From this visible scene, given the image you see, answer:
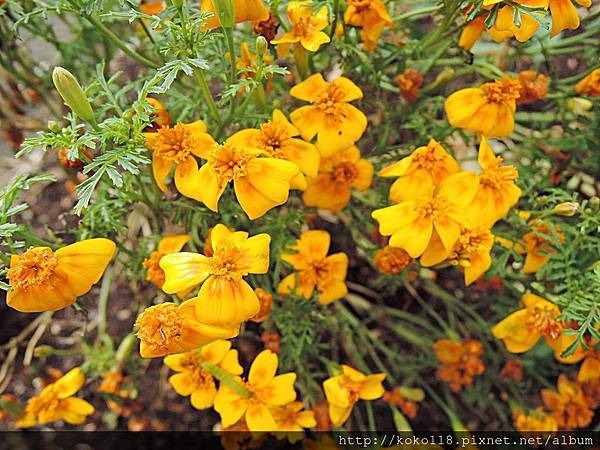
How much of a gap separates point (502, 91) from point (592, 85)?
0.18 m

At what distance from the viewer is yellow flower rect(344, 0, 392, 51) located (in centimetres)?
94

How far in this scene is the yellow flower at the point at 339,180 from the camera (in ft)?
3.31

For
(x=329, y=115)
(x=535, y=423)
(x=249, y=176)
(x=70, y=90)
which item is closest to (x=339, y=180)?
(x=329, y=115)

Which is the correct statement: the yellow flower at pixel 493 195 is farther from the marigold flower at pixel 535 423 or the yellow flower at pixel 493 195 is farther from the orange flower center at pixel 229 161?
the marigold flower at pixel 535 423

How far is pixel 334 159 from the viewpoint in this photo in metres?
1.00

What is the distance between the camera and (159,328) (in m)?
0.77

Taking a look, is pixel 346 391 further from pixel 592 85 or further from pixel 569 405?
pixel 592 85

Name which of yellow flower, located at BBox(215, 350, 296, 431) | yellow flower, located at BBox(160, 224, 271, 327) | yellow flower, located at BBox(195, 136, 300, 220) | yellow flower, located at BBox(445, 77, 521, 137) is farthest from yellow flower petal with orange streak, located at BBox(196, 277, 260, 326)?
yellow flower, located at BBox(445, 77, 521, 137)

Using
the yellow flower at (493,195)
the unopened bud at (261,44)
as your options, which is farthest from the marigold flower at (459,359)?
the unopened bud at (261,44)

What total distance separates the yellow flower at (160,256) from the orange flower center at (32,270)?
0.64 ft

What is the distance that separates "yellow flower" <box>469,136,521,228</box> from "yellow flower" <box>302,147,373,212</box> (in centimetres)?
18

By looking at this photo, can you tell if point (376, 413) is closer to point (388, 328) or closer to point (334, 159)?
point (388, 328)

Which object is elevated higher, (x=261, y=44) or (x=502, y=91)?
(x=261, y=44)

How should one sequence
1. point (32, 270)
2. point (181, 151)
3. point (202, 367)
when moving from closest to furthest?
point (32, 270), point (181, 151), point (202, 367)
